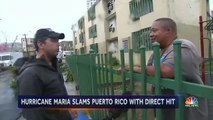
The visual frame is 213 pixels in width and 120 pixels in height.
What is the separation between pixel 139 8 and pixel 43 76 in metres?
22.1

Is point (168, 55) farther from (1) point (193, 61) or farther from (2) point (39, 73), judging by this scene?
(2) point (39, 73)

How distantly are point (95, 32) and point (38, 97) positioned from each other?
4339 cm

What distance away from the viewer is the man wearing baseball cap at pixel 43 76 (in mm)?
3176

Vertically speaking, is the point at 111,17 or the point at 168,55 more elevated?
the point at 111,17

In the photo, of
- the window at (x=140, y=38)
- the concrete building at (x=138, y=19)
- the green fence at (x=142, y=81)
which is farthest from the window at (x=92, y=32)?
the green fence at (x=142, y=81)

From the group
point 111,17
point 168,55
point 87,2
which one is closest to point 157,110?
point 168,55

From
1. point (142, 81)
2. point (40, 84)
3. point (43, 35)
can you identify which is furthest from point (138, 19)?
point (142, 81)

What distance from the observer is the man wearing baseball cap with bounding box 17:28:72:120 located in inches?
125

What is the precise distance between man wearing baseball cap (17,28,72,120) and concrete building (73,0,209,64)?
258 centimetres

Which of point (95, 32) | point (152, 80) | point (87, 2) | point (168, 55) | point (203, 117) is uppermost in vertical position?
point (87, 2)

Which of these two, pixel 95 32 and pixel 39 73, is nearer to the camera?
pixel 39 73

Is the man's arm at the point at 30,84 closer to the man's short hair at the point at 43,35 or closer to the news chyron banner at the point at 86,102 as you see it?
the news chyron banner at the point at 86,102

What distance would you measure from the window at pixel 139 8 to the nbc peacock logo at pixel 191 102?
65.4ft

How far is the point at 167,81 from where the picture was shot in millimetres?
2496
